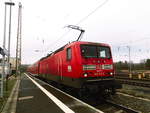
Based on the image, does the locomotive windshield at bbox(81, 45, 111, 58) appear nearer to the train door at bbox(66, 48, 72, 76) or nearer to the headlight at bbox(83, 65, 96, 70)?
the headlight at bbox(83, 65, 96, 70)

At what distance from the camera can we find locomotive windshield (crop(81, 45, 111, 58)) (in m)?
8.56

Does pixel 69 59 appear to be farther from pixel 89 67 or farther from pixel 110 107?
pixel 110 107

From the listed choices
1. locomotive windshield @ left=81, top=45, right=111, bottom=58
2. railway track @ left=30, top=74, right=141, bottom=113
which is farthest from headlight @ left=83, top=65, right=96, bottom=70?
railway track @ left=30, top=74, right=141, bottom=113

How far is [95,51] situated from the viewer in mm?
8859

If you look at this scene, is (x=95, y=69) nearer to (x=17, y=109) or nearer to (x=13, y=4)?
(x=17, y=109)

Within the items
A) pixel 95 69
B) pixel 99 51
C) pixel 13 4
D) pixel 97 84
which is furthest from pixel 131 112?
pixel 13 4

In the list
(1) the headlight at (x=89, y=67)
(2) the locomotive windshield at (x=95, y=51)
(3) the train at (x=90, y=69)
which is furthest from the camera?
(2) the locomotive windshield at (x=95, y=51)

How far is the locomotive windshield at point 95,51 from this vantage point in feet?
28.1

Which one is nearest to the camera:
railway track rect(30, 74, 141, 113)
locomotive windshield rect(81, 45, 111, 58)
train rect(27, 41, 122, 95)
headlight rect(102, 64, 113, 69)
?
railway track rect(30, 74, 141, 113)

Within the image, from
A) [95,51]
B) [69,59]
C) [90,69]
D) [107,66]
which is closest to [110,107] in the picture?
[90,69]

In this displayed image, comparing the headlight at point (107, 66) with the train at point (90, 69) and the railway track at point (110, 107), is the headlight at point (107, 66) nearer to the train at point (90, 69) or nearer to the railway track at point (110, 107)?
the train at point (90, 69)

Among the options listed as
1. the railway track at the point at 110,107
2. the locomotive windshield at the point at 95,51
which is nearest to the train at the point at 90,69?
the locomotive windshield at the point at 95,51

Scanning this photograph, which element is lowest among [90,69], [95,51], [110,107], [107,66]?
[110,107]

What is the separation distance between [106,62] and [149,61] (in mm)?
60505
